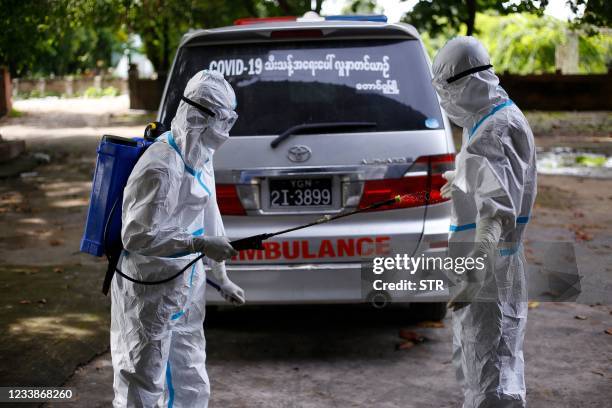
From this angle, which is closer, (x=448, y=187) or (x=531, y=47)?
(x=448, y=187)

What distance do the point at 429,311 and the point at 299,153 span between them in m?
1.66

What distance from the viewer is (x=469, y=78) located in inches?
137

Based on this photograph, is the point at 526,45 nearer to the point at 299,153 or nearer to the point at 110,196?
the point at 299,153

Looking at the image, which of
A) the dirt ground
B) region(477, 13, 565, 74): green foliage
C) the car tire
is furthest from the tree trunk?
region(477, 13, 565, 74): green foliage

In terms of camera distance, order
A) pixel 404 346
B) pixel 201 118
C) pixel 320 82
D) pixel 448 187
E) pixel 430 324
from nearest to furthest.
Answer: pixel 201 118 < pixel 448 187 < pixel 320 82 < pixel 404 346 < pixel 430 324

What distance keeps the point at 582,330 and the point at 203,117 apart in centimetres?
349

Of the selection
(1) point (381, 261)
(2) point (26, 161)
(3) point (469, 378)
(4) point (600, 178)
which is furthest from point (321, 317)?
(2) point (26, 161)

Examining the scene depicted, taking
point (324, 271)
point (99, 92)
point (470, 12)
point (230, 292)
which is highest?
point (230, 292)

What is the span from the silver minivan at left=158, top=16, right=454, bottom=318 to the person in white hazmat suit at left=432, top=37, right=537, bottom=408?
147 centimetres

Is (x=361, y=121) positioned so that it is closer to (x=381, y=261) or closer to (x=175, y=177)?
(x=381, y=261)

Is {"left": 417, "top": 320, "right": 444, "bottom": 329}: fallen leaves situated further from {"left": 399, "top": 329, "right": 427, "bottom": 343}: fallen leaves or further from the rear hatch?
the rear hatch

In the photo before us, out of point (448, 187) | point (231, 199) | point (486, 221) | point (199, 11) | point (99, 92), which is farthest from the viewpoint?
point (99, 92)

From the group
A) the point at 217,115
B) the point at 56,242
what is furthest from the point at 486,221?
the point at 56,242

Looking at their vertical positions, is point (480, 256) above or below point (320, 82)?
below
